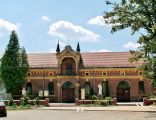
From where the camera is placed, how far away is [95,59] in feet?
260

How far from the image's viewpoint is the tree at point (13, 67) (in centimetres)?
7400

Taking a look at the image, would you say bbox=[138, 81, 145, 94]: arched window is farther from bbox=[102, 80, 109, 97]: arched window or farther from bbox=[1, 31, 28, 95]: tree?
bbox=[1, 31, 28, 95]: tree

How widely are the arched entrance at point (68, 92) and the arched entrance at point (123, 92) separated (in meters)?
8.35

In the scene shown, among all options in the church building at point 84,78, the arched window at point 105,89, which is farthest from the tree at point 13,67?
the arched window at point 105,89

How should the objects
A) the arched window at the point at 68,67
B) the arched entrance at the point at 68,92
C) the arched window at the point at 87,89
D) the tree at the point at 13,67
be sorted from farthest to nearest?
1. the arched window at the point at 68,67
2. the arched entrance at the point at 68,92
3. the arched window at the point at 87,89
4. the tree at the point at 13,67

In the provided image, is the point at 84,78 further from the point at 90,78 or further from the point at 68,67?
the point at 68,67

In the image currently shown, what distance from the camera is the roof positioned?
3027 inches

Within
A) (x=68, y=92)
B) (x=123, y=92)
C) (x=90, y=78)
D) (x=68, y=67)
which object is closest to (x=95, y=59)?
(x=90, y=78)

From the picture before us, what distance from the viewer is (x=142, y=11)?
124ft

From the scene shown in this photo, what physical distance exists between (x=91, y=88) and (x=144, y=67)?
31.5 metres

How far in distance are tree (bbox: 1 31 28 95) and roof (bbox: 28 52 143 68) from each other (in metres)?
3.54

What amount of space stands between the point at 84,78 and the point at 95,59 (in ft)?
15.3

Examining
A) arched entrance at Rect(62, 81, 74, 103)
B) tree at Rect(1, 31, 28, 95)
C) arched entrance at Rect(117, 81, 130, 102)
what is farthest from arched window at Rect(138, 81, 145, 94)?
tree at Rect(1, 31, 28, 95)

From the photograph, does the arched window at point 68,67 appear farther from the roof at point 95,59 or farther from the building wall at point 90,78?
the roof at point 95,59
